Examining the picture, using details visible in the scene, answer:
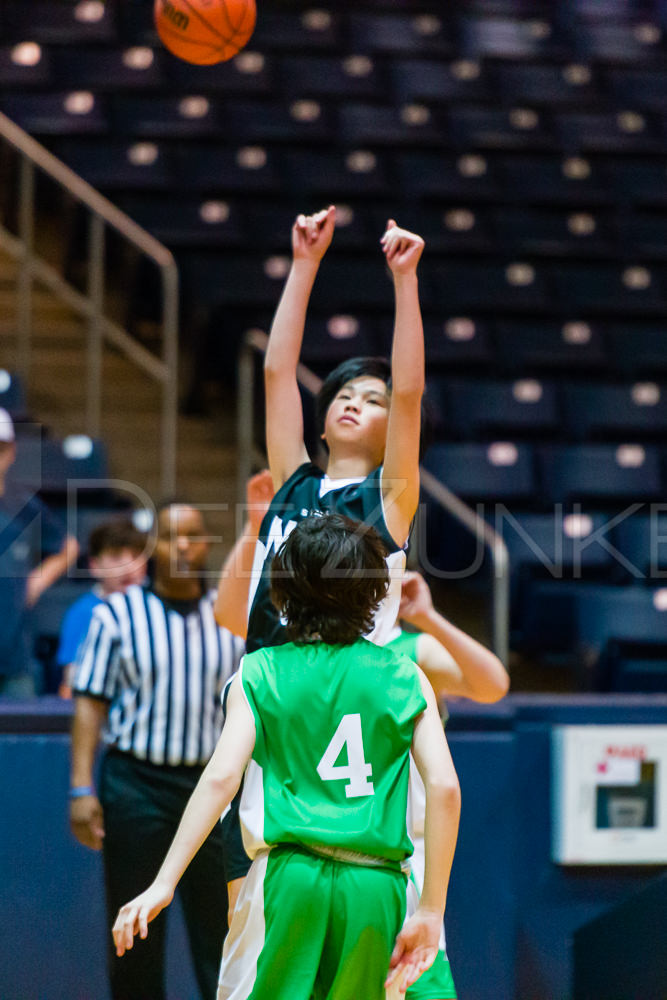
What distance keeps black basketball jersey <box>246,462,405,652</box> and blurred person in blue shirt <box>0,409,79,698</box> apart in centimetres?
227

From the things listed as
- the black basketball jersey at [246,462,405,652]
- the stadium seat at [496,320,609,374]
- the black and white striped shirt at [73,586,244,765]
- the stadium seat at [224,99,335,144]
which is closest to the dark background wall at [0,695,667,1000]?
the black and white striped shirt at [73,586,244,765]

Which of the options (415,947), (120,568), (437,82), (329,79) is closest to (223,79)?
(329,79)

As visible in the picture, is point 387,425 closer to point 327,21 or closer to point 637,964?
point 637,964

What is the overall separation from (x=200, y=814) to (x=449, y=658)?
758 millimetres

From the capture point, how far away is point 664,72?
35.4ft

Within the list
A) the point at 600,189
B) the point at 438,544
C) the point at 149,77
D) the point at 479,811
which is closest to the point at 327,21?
the point at 149,77

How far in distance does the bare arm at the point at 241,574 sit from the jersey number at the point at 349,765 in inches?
29.6

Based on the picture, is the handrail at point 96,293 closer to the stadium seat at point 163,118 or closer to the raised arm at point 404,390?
the stadium seat at point 163,118

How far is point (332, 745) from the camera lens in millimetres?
2258

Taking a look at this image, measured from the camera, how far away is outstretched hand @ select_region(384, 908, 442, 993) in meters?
2.17

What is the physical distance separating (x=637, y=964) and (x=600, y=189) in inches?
267

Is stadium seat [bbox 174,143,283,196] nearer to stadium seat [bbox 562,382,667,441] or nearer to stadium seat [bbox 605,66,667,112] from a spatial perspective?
stadium seat [bbox 562,382,667,441]

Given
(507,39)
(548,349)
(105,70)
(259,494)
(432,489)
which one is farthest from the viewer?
(507,39)

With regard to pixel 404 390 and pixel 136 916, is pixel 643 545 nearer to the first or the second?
pixel 404 390
